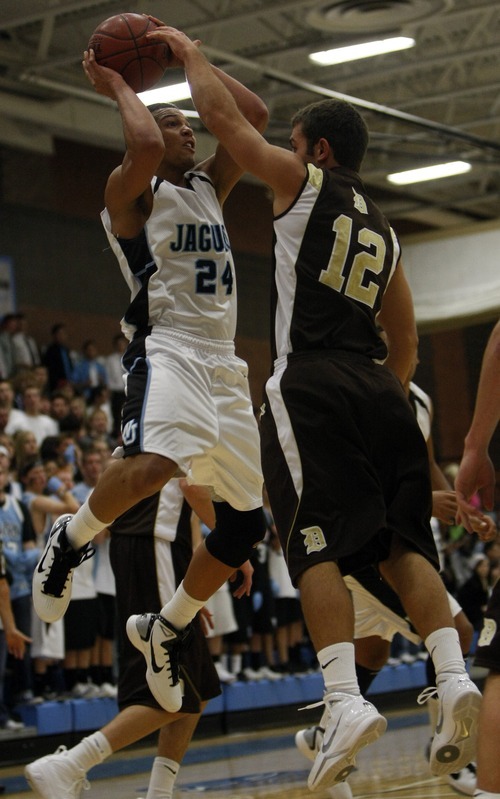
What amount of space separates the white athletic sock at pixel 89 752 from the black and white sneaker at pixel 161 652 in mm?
533

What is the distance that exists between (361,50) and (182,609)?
10.8 m

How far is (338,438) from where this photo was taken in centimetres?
405

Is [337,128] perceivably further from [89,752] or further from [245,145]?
[89,752]

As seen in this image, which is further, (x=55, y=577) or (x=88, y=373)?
(x=88, y=373)


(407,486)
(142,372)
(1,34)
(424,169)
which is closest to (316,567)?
(407,486)

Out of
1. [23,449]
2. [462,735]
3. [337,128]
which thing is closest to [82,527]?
[462,735]

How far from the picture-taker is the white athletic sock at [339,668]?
12.8 ft

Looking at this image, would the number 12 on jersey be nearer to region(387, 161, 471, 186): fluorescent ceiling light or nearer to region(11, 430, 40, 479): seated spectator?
region(11, 430, 40, 479): seated spectator

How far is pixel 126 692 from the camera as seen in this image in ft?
18.4

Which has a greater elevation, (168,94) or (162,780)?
(168,94)

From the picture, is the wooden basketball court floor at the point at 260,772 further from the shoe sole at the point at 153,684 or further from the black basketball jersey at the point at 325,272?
the black basketball jersey at the point at 325,272

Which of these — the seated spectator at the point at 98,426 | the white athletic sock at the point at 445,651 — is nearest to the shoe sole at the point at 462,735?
the white athletic sock at the point at 445,651

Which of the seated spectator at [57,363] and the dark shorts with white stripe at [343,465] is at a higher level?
the seated spectator at [57,363]

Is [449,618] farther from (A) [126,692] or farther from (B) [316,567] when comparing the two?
(A) [126,692]
